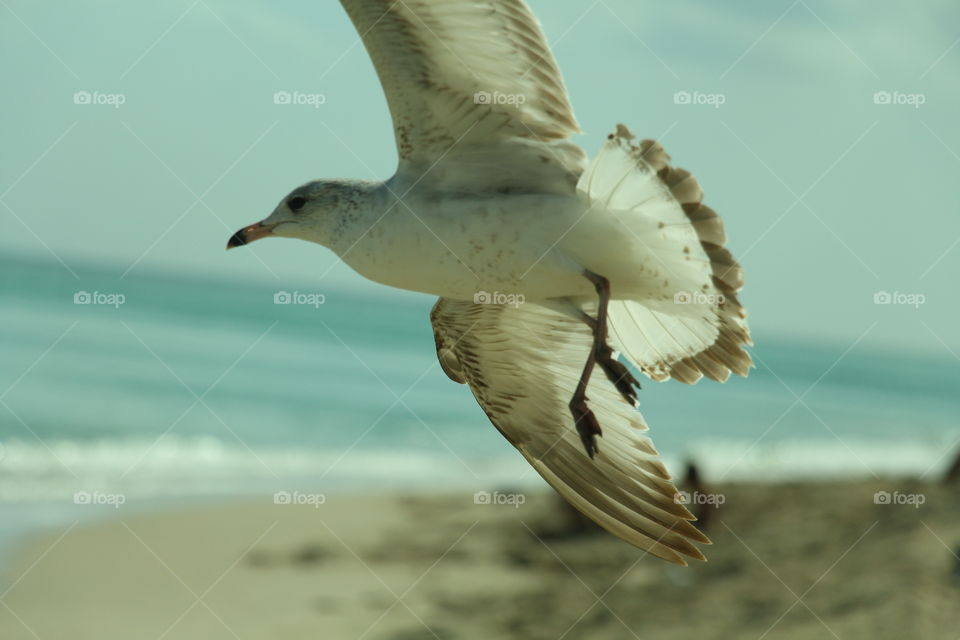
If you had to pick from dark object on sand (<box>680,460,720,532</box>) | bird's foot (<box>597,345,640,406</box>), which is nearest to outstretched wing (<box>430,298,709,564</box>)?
bird's foot (<box>597,345,640,406</box>)

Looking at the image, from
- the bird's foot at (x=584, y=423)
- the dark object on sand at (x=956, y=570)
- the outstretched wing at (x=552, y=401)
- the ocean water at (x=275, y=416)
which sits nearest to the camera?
the bird's foot at (x=584, y=423)

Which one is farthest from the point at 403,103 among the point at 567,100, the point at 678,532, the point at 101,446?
the point at 101,446

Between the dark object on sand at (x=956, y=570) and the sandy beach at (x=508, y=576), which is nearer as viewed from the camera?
A: the dark object on sand at (x=956, y=570)

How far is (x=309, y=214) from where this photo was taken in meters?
4.73

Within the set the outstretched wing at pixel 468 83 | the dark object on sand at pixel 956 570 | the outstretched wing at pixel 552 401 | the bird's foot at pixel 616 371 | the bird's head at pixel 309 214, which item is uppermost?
the outstretched wing at pixel 468 83

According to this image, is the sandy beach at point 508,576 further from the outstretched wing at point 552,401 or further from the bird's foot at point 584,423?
the bird's foot at point 584,423

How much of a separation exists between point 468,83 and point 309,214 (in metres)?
0.96

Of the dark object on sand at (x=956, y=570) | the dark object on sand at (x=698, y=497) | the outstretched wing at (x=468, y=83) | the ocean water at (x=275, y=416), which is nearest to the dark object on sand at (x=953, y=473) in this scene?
the ocean water at (x=275, y=416)

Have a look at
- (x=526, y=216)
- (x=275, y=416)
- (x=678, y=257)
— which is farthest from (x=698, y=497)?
(x=275, y=416)

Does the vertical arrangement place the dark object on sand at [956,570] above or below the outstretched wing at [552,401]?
below

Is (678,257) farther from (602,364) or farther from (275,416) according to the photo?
(275,416)

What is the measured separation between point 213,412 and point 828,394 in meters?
22.4

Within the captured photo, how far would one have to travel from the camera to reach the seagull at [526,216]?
4.18 m

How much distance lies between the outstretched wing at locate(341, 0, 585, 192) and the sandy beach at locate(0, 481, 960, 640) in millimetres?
4888
